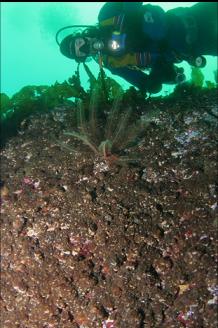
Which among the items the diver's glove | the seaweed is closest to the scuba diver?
the diver's glove

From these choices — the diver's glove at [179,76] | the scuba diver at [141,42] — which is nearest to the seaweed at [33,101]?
the scuba diver at [141,42]

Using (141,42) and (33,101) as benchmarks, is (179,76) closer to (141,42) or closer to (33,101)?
(141,42)

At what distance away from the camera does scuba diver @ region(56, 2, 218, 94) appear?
205 inches

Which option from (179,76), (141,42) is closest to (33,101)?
(141,42)

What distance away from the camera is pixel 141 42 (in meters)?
5.66

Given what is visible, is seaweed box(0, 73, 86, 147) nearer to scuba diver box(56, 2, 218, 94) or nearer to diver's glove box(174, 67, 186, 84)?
scuba diver box(56, 2, 218, 94)

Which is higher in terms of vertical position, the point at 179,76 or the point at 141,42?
the point at 141,42

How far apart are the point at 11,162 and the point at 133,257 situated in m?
2.01

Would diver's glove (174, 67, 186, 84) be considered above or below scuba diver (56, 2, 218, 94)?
below

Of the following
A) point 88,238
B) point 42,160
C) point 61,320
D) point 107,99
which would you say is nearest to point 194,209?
point 88,238

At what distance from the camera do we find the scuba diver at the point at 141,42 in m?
5.21

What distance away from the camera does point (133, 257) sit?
2.90m

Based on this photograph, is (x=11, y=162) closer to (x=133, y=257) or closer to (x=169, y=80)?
(x=133, y=257)

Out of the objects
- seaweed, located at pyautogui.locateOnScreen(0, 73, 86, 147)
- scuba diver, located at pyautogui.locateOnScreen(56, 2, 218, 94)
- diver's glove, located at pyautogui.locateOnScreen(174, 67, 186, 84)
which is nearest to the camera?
seaweed, located at pyautogui.locateOnScreen(0, 73, 86, 147)
